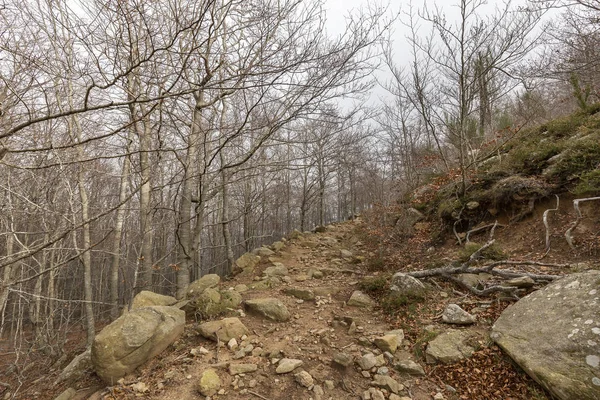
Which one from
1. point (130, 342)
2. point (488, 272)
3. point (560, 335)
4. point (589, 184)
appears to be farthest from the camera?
point (589, 184)

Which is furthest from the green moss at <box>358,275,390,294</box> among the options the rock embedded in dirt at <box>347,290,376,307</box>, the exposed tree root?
the exposed tree root

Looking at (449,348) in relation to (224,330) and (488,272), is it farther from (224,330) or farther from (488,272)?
(224,330)

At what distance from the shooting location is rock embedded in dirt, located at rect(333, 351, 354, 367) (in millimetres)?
2531

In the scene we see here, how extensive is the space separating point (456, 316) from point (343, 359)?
1.32 metres

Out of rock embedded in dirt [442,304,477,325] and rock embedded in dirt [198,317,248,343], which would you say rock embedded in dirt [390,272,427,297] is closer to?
rock embedded in dirt [442,304,477,325]

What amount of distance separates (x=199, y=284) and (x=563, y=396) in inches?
178

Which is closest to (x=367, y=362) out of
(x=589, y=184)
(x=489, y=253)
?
(x=489, y=253)

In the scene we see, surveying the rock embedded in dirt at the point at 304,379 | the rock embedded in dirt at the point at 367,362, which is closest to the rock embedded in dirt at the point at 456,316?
the rock embedded in dirt at the point at 367,362

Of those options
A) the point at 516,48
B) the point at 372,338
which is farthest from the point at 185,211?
the point at 516,48

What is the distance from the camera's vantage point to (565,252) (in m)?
3.57

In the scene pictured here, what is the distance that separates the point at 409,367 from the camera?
8.07 feet

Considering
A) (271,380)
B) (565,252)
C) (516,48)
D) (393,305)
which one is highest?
(516,48)

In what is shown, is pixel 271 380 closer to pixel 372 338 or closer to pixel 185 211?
pixel 372 338

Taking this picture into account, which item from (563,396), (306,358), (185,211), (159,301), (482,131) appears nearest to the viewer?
(563,396)
